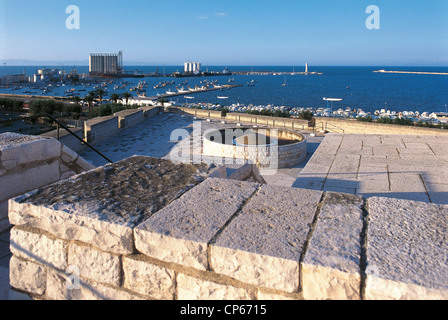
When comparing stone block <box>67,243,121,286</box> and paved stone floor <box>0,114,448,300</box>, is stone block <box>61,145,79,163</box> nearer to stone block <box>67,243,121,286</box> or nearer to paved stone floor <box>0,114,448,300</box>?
paved stone floor <box>0,114,448,300</box>

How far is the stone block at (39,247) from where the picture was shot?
1692 mm

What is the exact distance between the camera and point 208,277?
1.43 metres

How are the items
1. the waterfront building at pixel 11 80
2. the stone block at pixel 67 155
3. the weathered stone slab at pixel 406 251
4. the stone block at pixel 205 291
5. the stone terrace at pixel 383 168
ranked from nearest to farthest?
the weathered stone slab at pixel 406 251 → the stone block at pixel 205 291 → the stone block at pixel 67 155 → the stone terrace at pixel 383 168 → the waterfront building at pixel 11 80

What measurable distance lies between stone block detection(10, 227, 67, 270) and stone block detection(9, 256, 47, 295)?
0.10 ft

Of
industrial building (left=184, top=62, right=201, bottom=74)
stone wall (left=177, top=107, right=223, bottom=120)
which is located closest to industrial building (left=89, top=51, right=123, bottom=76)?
industrial building (left=184, top=62, right=201, bottom=74)

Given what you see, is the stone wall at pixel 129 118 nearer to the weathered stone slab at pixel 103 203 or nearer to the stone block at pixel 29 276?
the weathered stone slab at pixel 103 203

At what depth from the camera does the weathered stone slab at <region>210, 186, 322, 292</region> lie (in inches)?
51.3

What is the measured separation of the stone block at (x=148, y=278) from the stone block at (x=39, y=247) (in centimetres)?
34

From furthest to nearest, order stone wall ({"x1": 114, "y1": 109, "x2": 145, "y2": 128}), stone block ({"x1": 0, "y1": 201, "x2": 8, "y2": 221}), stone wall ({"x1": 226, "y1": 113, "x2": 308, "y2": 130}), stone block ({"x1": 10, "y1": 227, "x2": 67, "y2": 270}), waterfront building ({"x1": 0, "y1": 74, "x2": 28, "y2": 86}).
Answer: waterfront building ({"x1": 0, "y1": 74, "x2": 28, "y2": 86}) < stone wall ({"x1": 226, "y1": 113, "x2": 308, "y2": 130}) < stone wall ({"x1": 114, "y1": 109, "x2": 145, "y2": 128}) < stone block ({"x1": 0, "y1": 201, "x2": 8, "y2": 221}) < stone block ({"x1": 10, "y1": 227, "x2": 67, "y2": 270})

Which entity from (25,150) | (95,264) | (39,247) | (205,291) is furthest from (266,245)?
(25,150)

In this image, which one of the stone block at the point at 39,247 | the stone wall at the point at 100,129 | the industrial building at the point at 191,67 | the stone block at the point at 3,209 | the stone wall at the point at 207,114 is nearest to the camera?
the stone block at the point at 39,247

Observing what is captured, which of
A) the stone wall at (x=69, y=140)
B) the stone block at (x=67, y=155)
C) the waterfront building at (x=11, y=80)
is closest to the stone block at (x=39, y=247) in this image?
the stone block at (x=67, y=155)
